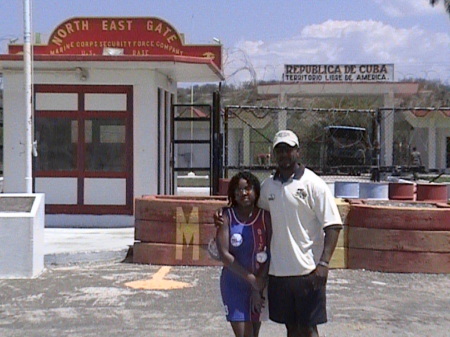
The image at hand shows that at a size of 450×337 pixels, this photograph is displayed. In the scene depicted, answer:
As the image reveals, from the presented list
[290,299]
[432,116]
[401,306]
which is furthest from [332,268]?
[432,116]

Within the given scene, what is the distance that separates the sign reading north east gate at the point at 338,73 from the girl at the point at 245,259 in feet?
108

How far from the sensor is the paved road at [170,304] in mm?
7352

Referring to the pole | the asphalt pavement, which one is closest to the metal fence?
the pole

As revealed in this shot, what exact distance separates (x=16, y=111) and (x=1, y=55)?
124 cm

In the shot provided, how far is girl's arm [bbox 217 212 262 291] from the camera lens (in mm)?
5148

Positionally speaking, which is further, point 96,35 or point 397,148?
point 397,148

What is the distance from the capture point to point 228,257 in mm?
5156

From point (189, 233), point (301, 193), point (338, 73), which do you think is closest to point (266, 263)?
point (301, 193)

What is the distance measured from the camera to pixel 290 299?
5.21 metres

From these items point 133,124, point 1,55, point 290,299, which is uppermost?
point 1,55

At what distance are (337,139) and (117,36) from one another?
15.8 m

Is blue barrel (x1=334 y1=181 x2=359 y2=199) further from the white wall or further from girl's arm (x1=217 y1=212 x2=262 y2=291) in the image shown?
girl's arm (x1=217 y1=212 x2=262 y2=291)

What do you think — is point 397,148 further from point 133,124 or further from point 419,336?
point 419,336

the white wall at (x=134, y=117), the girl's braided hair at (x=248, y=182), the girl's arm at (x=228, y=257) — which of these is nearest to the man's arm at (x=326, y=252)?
the girl's arm at (x=228, y=257)
